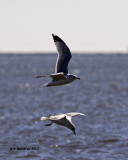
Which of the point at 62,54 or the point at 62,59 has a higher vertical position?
the point at 62,54

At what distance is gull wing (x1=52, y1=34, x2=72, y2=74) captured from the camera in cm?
1309

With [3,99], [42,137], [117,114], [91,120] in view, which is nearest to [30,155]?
[42,137]

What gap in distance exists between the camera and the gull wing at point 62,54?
43.0ft

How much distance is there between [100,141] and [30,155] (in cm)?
575

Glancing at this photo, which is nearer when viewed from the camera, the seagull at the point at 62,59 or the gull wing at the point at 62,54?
the seagull at the point at 62,59

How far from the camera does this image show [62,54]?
1350cm

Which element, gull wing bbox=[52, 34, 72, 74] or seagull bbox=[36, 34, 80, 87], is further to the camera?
gull wing bbox=[52, 34, 72, 74]
